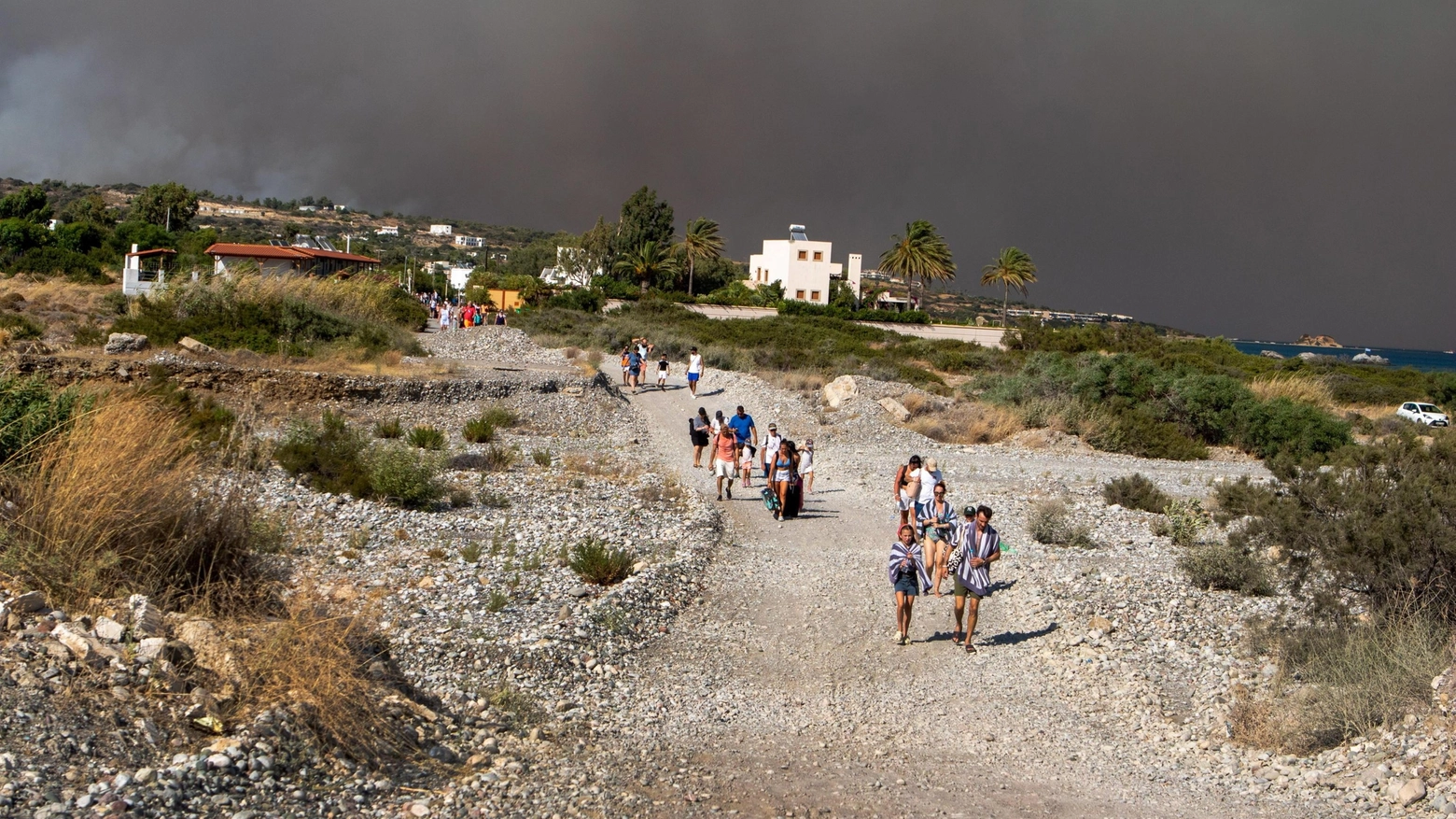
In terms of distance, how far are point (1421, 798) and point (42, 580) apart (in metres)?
9.17

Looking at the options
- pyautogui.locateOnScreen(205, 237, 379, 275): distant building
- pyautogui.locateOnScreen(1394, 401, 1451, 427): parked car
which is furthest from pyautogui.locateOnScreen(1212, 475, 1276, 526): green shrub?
pyautogui.locateOnScreen(205, 237, 379, 275): distant building

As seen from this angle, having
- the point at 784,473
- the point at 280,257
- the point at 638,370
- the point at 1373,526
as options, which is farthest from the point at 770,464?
the point at 280,257

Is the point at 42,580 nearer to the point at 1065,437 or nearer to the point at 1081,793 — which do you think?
the point at 1081,793

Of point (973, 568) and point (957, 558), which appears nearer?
point (973, 568)

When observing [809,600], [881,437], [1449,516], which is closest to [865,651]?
[809,600]

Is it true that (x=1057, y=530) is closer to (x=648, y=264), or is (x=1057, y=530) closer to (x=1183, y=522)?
(x=1183, y=522)

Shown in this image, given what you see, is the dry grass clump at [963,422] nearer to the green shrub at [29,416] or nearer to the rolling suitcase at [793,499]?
the rolling suitcase at [793,499]

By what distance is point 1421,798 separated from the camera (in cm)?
634

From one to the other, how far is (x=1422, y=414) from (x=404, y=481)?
4322 cm

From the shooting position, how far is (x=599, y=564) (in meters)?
11.7

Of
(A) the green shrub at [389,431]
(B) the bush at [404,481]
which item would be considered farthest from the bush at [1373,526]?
(A) the green shrub at [389,431]

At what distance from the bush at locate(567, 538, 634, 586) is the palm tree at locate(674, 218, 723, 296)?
75.8 metres

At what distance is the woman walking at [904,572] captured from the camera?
10.1 meters

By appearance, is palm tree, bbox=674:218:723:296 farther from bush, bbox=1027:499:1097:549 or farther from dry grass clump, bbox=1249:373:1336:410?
bush, bbox=1027:499:1097:549
